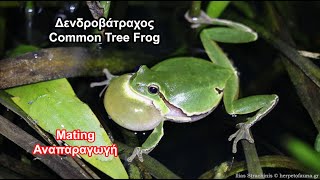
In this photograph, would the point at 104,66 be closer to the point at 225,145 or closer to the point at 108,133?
the point at 108,133

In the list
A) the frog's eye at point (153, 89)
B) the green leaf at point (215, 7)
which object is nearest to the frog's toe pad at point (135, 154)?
the frog's eye at point (153, 89)

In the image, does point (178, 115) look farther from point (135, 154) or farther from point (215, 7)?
point (215, 7)

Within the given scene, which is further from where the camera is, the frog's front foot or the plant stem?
the frog's front foot

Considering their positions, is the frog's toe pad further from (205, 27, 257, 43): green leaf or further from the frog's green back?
(205, 27, 257, 43): green leaf

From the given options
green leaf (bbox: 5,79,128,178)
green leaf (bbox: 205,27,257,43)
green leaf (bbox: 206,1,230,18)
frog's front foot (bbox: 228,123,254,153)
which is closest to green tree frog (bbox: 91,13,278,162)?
frog's front foot (bbox: 228,123,254,153)

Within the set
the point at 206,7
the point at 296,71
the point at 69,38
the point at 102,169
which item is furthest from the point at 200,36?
the point at 102,169

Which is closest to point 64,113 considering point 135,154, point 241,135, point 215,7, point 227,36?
point 135,154

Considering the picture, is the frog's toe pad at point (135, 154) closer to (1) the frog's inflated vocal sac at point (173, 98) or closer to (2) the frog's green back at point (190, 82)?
(1) the frog's inflated vocal sac at point (173, 98)
